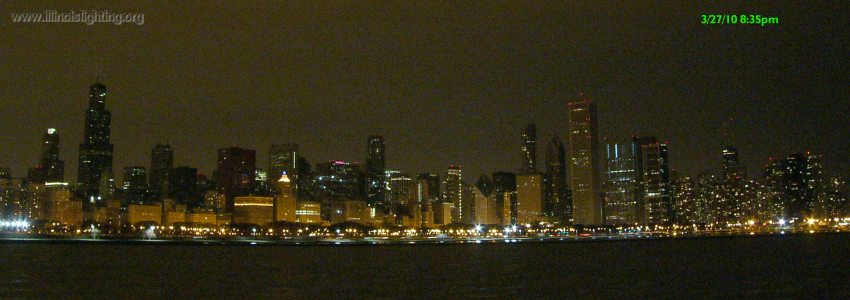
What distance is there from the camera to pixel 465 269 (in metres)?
63.5

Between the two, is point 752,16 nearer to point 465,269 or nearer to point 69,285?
point 465,269

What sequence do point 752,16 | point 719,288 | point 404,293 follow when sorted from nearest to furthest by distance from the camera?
point 752,16 → point 404,293 → point 719,288

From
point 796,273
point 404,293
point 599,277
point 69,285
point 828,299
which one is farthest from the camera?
point 796,273

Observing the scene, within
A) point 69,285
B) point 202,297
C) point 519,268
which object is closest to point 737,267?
point 519,268

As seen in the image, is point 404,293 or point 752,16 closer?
point 752,16

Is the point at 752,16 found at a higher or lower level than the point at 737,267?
higher

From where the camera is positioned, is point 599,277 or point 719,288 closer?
point 719,288

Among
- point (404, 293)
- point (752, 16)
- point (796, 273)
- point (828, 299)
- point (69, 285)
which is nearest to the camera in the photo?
point (752, 16)

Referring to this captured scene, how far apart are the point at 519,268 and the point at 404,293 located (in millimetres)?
24338

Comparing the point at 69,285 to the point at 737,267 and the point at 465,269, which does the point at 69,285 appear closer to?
the point at 465,269

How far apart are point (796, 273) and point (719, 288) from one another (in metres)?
17.1

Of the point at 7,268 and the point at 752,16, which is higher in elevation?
the point at 752,16

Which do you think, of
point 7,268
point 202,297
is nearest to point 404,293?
point 202,297

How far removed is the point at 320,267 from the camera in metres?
66.0
